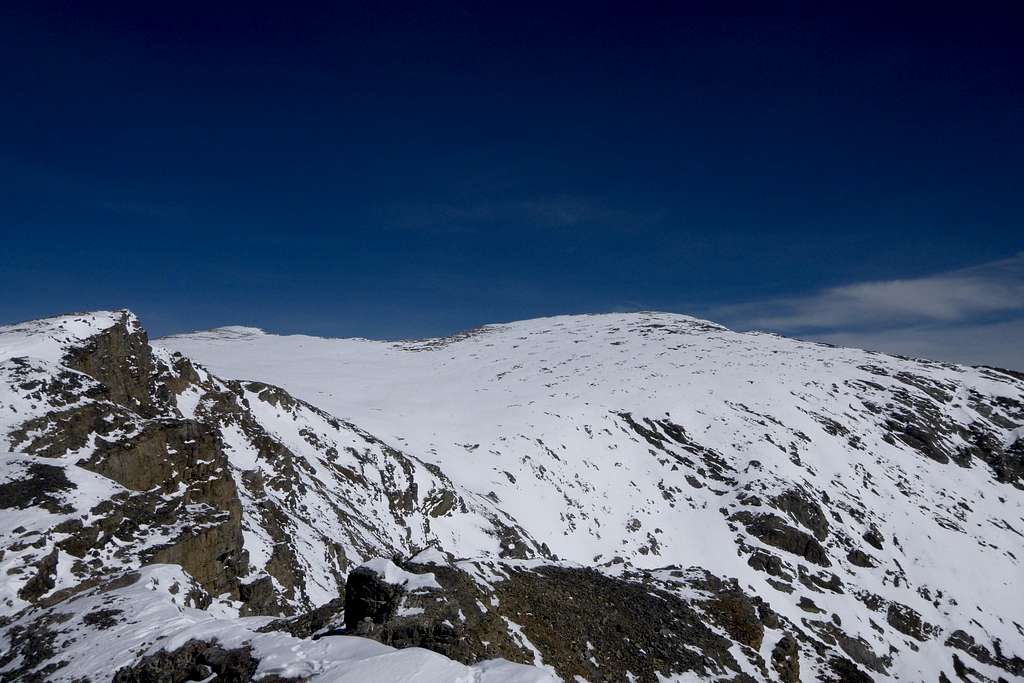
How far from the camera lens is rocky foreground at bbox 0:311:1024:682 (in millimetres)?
12211

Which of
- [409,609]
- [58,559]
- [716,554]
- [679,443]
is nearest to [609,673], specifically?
[409,609]

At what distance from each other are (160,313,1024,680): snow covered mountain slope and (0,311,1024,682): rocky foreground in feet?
0.87

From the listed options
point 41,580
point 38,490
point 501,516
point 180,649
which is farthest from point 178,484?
point 501,516

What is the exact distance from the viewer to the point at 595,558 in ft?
130

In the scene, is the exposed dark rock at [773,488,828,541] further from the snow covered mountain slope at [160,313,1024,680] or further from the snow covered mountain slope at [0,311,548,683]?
the snow covered mountain slope at [0,311,548,683]

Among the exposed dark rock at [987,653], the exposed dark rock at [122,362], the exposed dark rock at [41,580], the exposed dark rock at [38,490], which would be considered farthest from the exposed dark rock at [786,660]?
the exposed dark rock at [987,653]

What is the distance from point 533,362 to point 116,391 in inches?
2532

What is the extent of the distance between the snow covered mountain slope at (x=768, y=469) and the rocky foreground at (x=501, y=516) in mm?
266

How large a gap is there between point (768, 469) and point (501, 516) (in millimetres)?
26488

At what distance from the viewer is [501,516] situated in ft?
122

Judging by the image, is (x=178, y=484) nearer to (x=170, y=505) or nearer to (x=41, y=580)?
(x=170, y=505)

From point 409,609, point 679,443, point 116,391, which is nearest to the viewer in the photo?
point 409,609

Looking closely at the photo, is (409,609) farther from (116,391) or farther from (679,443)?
(679,443)

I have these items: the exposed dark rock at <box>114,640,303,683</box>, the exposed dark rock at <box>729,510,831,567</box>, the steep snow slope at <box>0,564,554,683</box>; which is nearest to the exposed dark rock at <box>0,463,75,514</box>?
the steep snow slope at <box>0,564,554,683</box>
